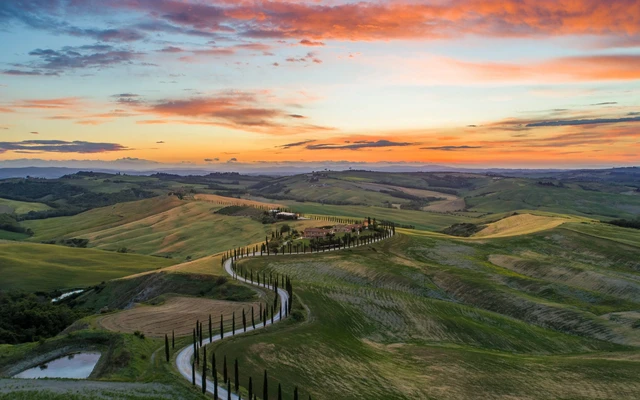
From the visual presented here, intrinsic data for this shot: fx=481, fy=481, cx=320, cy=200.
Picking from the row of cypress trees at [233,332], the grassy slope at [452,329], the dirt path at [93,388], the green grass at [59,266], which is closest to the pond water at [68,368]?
the dirt path at [93,388]

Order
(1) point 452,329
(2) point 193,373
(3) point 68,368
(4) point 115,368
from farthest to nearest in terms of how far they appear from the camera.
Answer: (1) point 452,329 → (3) point 68,368 → (4) point 115,368 → (2) point 193,373

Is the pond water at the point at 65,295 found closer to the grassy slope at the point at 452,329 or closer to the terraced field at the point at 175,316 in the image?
the grassy slope at the point at 452,329

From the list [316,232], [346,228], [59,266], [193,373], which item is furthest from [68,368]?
[346,228]

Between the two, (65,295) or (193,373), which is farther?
(65,295)

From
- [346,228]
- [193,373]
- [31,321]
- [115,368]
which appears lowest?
[31,321]

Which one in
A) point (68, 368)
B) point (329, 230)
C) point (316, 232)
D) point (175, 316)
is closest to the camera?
point (68, 368)

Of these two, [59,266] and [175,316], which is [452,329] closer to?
[175,316]
